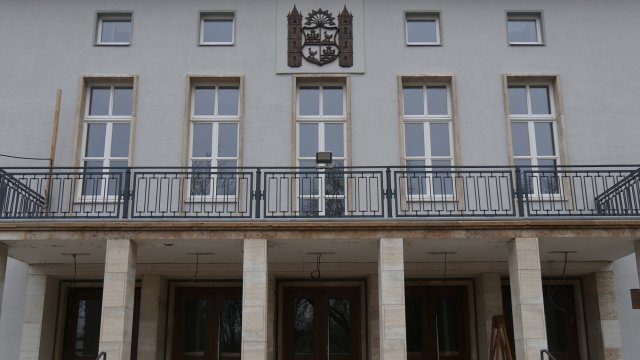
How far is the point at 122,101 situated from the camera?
14.1 m

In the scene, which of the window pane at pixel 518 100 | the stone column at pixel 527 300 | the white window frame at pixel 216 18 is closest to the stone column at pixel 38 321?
the white window frame at pixel 216 18

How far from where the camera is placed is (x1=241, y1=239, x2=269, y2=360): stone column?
34.9ft

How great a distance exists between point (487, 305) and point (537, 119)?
3.80 m

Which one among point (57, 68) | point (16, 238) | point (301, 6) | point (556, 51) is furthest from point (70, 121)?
point (556, 51)

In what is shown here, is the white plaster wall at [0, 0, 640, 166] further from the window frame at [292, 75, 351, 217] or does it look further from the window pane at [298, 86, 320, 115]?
the window pane at [298, 86, 320, 115]

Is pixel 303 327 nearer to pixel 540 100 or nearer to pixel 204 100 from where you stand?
pixel 204 100

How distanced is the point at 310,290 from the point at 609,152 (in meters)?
6.40

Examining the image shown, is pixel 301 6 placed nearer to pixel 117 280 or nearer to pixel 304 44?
pixel 304 44

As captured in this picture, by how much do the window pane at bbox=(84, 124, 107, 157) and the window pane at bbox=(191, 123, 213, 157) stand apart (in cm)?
180

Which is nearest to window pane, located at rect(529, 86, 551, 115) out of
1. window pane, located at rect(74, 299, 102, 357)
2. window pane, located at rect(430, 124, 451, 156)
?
window pane, located at rect(430, 124, 451, 156)

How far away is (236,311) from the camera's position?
46.0 ft

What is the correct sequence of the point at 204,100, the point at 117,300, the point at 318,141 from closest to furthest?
the point at 117,300, the point at 318,141, the point at 204,100

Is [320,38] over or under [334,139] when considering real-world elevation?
over

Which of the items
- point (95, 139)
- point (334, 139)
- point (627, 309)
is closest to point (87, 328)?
point (95, 139)
